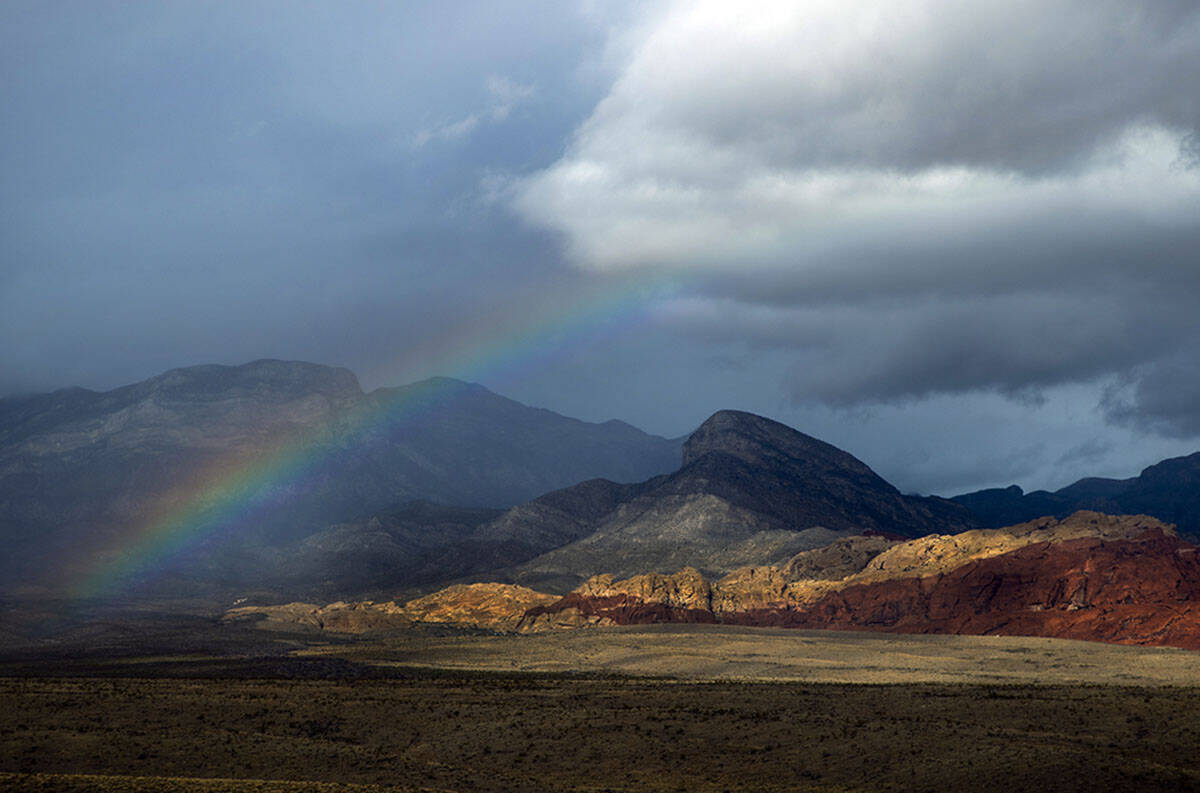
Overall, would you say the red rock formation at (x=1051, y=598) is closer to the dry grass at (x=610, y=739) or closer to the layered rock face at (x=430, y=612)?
the layered rock face at (x=430, y=612)

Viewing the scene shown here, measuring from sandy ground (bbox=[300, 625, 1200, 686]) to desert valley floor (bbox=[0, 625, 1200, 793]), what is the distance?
4.80ft

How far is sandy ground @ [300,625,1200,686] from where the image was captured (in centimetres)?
8962

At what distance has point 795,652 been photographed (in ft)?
368

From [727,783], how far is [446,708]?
75.3 ft

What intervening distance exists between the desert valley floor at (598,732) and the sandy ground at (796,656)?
4.80ft

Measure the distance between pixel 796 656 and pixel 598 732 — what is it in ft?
196

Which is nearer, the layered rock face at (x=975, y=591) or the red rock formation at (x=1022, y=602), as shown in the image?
the red rock formation at (x=1022, y=602)

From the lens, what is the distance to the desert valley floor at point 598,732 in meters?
44.0

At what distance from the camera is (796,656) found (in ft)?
357

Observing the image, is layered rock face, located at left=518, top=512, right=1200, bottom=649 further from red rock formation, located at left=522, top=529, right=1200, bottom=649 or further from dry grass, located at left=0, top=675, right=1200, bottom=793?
dry grass, located at left=0, top=675, right=1200, bottom=793

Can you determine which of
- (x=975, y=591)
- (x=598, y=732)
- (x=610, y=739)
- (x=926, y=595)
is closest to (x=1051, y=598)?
(x=975, y=591)

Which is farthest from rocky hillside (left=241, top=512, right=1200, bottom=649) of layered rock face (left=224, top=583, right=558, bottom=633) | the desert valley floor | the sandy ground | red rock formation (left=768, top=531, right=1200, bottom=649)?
the desert valley floor

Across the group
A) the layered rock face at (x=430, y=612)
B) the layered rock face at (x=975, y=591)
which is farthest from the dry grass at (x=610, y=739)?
the layered rock face at (x=430, y=612)

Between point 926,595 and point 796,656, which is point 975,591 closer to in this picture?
point 926,595
